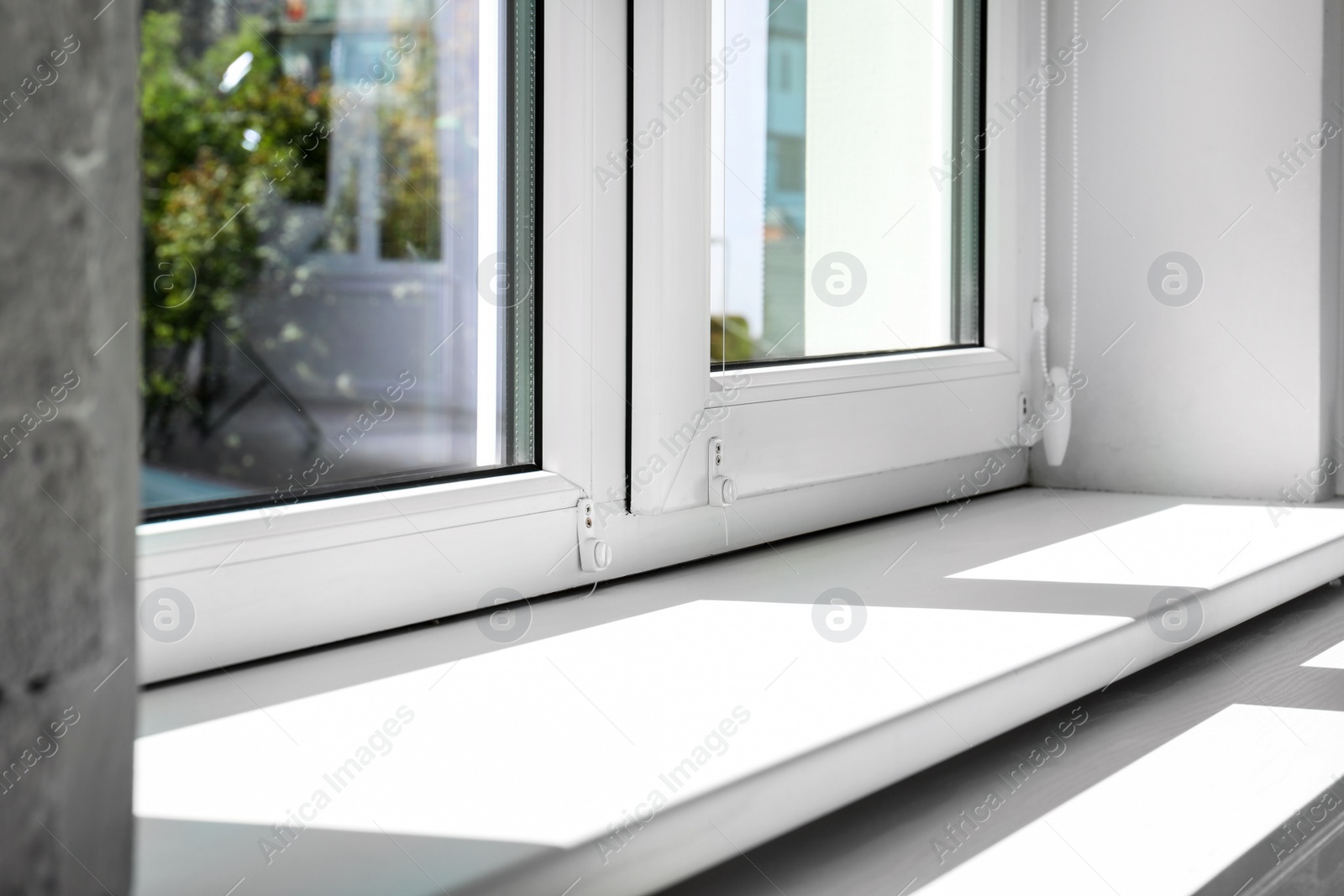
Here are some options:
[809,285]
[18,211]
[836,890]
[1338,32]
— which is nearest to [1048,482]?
[809,285]

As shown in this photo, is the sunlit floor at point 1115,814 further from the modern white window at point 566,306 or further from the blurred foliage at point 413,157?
the blurred foliage at point 413,157

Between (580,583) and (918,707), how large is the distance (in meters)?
0.39

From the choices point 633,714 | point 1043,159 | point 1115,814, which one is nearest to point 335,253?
point 1043,159

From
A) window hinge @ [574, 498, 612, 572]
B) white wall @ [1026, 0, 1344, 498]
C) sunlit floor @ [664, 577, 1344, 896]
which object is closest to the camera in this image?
sunlit floor @ [664, 577, 1344, 896]

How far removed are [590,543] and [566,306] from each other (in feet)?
0.68

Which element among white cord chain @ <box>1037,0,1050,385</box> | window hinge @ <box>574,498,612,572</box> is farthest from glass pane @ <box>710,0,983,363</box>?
window hinge @ <box>574,498,612,572</box>

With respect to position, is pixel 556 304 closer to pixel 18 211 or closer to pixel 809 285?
pixel 809 285

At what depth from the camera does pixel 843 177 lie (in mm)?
1387

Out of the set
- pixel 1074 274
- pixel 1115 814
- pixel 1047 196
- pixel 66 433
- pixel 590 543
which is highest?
pixel 1047 196

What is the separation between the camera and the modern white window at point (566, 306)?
0.89 metres

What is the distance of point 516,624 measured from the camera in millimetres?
916

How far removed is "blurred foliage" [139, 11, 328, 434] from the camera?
1.04 m

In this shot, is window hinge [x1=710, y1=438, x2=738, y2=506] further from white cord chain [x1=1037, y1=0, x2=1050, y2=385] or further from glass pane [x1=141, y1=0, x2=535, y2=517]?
white cord chain [x1=1037, y1=0, x2=1050, y2=385]

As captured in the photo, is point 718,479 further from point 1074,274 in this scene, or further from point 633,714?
point 1074,274
